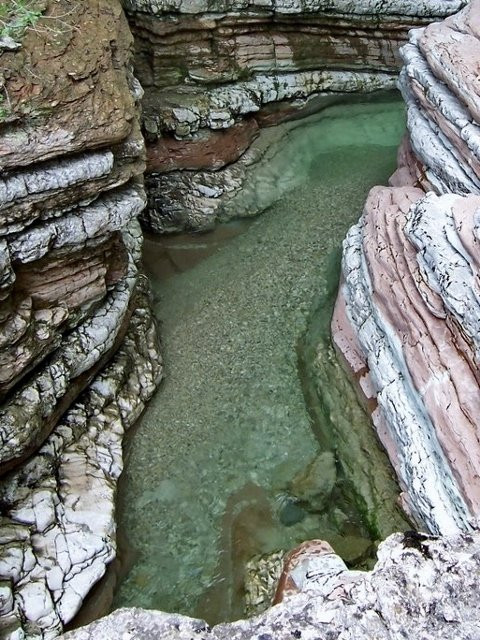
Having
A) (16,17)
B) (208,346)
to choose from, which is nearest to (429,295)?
(208,346)

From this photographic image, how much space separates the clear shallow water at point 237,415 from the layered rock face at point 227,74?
0.42 m

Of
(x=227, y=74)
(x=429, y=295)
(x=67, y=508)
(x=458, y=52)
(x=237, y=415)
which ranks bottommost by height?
(x=67, y=508)

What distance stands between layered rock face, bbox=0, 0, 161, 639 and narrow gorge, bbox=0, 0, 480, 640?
13mm

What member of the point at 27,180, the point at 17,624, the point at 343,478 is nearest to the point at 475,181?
the point at 343,478

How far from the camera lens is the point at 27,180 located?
3.34 m

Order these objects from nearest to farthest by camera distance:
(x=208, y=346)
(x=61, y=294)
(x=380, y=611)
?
(x=380, y=611) < (x=61, y=294) < (x=208, y=346)

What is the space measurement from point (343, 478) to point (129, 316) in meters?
1.98

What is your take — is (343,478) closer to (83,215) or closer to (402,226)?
(402,226)

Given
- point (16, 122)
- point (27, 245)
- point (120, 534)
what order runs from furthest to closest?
point (120, 534), point (27, 245), point (16, 122)

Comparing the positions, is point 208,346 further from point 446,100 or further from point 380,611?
point 380,611

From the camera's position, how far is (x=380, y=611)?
1788 millimetres

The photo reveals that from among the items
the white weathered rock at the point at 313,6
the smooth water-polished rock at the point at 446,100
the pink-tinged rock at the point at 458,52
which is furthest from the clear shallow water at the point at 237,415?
the pink-tinged rock at the point at 458,52

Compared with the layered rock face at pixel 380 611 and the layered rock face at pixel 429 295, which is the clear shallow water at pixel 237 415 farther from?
the layered rock face at pixel 380 611

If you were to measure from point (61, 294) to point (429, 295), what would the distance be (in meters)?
2.29
